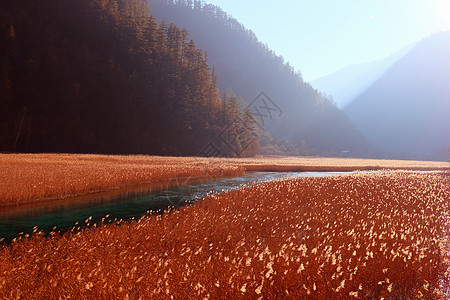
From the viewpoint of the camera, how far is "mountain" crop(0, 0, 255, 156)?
63.5 meters

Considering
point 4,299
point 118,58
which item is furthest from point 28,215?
point 118,58

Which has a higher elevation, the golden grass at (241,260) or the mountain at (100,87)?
the mountain at (100,87)

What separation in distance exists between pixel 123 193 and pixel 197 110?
216 feet

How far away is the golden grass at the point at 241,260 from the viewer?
254 inches

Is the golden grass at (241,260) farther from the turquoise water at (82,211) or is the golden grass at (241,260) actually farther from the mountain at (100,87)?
the mountain at (100,87)

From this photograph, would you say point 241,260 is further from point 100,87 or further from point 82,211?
point 100,87

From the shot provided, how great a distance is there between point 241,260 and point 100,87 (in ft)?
250

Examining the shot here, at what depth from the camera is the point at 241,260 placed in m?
7.34

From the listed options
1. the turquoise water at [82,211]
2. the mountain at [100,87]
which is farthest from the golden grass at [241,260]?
the mountain at [100,87]

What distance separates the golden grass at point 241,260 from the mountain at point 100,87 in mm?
57004

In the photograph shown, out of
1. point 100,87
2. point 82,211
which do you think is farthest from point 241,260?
point 100,87

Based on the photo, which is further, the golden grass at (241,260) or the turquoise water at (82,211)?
the turquoise water at (82,211)

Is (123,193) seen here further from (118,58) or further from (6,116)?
(118,58)

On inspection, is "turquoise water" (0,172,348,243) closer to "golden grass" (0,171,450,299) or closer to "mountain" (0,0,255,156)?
"golden grass" (0,171,450,299)
